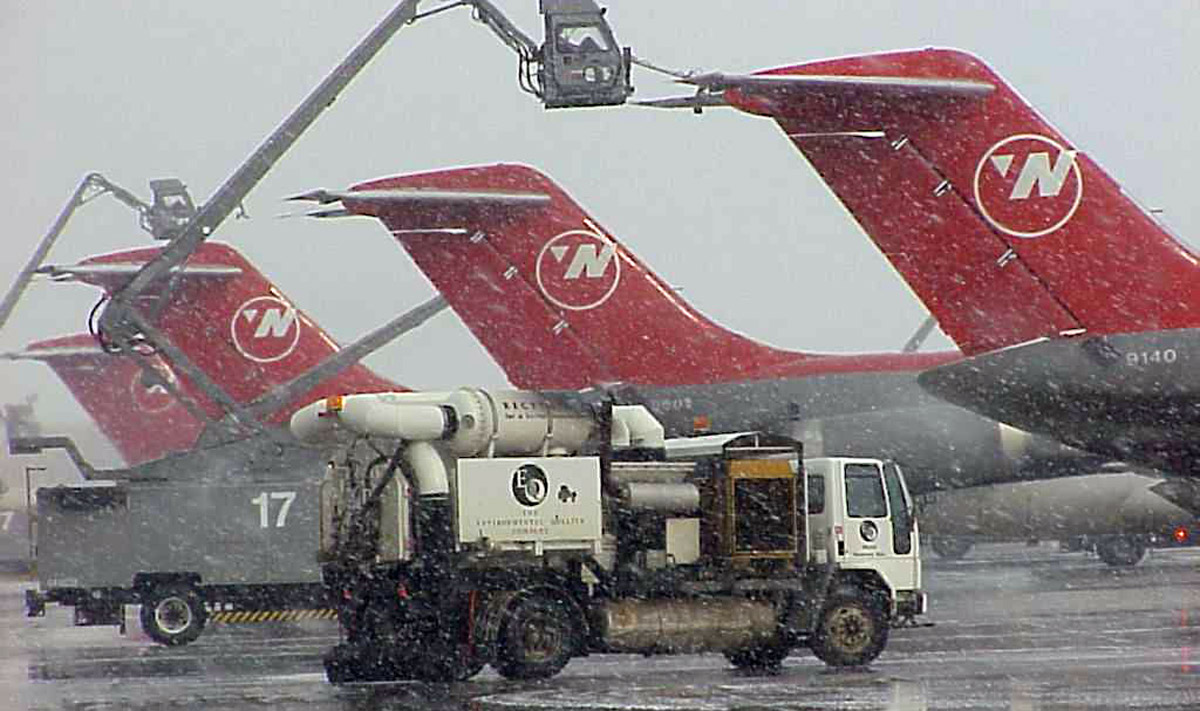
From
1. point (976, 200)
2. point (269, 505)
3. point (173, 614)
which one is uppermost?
point (976, 200)

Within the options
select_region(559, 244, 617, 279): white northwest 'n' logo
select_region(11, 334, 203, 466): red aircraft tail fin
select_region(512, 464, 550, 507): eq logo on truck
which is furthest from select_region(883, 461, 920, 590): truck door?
select_region(11, 334, 203, 466): red aircraft tail fin

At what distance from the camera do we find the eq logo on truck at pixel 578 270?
3206cm

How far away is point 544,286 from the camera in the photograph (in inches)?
1275

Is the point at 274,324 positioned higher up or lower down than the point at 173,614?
higher up

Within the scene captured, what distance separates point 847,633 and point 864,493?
1756 millimetres

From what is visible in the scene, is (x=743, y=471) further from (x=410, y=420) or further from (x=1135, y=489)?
(x=1135, y=489)

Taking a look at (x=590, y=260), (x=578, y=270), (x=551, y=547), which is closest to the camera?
(x=551, y=547)

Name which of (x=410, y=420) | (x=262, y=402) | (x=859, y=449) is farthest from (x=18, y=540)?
(x=410, y=420)

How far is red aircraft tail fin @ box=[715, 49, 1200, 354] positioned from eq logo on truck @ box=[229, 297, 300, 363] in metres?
20.4

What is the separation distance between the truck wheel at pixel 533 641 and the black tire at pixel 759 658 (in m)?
2.00

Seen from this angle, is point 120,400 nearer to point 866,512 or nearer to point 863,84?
point 866,512

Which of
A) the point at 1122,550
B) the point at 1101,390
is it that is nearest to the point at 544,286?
the point at 1101,390

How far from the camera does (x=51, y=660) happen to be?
90.4 ft

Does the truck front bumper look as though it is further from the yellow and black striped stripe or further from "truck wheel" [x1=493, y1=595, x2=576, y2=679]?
the yellow and black striped stripe
